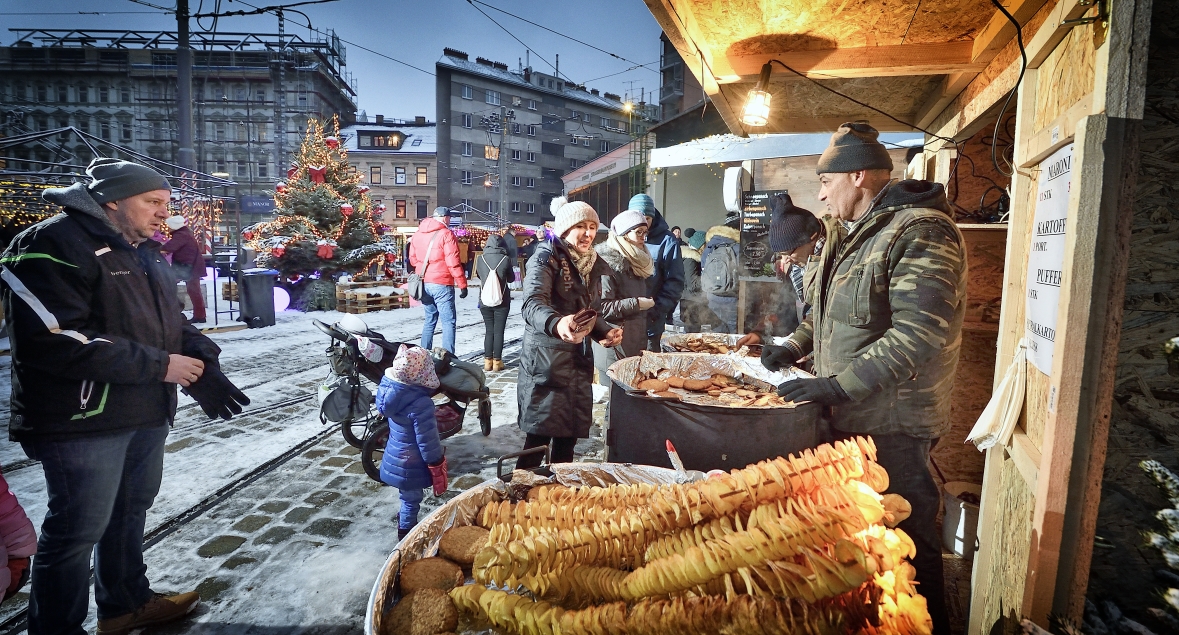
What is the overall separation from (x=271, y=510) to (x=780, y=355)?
3812 millimetres

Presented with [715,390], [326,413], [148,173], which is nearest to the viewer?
[148,173]

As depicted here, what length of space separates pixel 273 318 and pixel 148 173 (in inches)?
417

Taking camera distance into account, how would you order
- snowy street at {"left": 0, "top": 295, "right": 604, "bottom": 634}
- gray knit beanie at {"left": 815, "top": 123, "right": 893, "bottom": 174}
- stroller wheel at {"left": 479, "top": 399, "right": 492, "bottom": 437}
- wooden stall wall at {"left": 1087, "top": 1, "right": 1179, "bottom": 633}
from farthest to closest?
stroller wheel at {"left": 479, "top": 399, "right": 492, "bottom": 437}
snowy street at {"left": 0, "top": 295, "right": 604, "bottom": 634}
gray knit beanie at {"left": 815, "top": 123, "right": 893, "bottom": 174}
wooden stall wall at {"left": 1087, "top": 1, "right": 1179, "bottom": 633}

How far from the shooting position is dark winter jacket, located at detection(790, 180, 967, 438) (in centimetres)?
224

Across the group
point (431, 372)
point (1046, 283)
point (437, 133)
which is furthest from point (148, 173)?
point (437, 133)

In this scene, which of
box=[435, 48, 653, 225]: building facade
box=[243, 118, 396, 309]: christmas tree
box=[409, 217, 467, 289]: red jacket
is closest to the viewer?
box=[409, 217, 467, 289]: red jacket

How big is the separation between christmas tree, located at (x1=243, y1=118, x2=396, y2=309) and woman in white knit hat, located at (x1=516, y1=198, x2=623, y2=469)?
12.5m

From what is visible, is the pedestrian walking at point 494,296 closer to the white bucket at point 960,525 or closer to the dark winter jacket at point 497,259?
the dark winter jacket at point 497,259

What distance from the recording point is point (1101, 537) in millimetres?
1542

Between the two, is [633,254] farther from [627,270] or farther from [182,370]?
[182,370]

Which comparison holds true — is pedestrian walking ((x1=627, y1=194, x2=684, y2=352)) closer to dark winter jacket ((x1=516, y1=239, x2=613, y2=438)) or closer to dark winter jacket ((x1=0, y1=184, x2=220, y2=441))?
dark winter jacket ((x1=516, y1=239, x2=613, y2=438))

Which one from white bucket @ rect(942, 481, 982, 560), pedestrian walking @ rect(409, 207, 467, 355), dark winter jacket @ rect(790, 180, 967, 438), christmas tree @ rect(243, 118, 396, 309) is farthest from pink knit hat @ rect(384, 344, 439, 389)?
christmas tree @ rect(243, 118, 396, 309)

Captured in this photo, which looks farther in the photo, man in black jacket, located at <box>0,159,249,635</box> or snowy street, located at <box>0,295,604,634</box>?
snowy street, located at <box>0,295,604,634</box>

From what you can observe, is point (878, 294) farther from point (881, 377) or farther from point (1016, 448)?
point (1016, 448)
